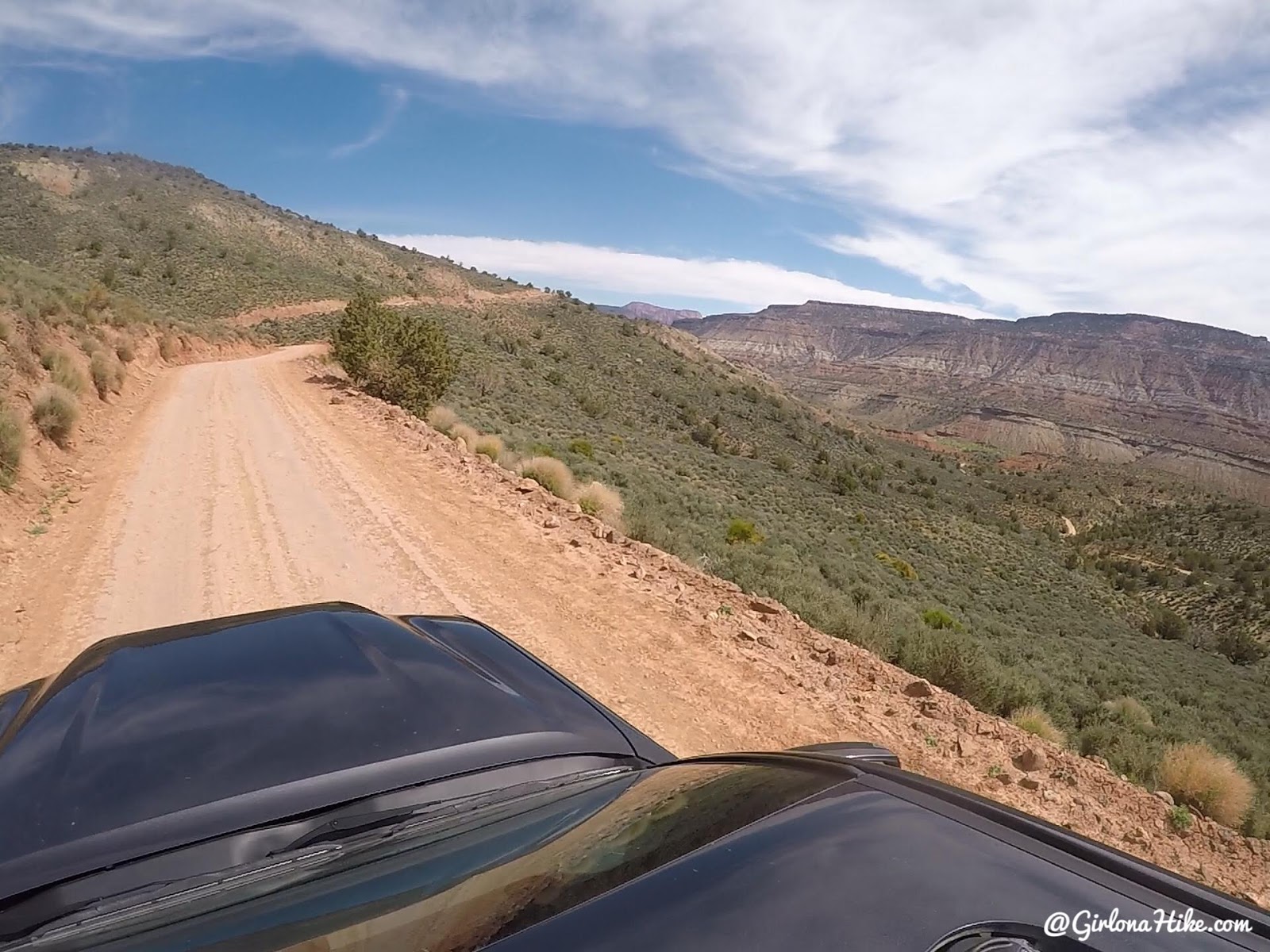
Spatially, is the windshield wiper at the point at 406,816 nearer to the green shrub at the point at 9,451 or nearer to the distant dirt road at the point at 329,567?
the distant dirt road at the point at 329,567

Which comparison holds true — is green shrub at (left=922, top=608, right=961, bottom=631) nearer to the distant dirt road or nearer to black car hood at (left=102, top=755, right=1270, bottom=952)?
the distant dirt road

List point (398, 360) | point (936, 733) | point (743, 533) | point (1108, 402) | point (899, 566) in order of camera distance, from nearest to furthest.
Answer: point (936, 733)
point (743, 533)
point (398, 360)
point (899, 566)
point (1108, 402)

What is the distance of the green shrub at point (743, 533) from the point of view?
631 inches

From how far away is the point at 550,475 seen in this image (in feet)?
41.8

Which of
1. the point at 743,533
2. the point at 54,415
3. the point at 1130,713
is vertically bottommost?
the point at 1130,713

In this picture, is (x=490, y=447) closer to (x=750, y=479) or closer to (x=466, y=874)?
(x=466, y=874)

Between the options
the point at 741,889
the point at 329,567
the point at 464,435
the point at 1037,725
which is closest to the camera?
the point at 741,889

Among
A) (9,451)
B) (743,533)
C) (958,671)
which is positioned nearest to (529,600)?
(958,671)

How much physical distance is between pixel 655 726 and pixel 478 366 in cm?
3025

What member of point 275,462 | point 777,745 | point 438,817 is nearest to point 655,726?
point 777,745

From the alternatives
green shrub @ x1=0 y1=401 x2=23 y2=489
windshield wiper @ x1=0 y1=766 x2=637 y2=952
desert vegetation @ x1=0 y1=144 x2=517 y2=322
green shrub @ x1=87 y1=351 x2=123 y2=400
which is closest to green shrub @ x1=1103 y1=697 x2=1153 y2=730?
windshield wiper @ x1=0 y1=766 x2=637 y2=952

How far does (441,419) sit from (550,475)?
640cm

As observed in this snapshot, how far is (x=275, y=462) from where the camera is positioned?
1213 cm

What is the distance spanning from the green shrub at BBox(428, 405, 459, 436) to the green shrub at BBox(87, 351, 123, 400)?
7.03 metres
